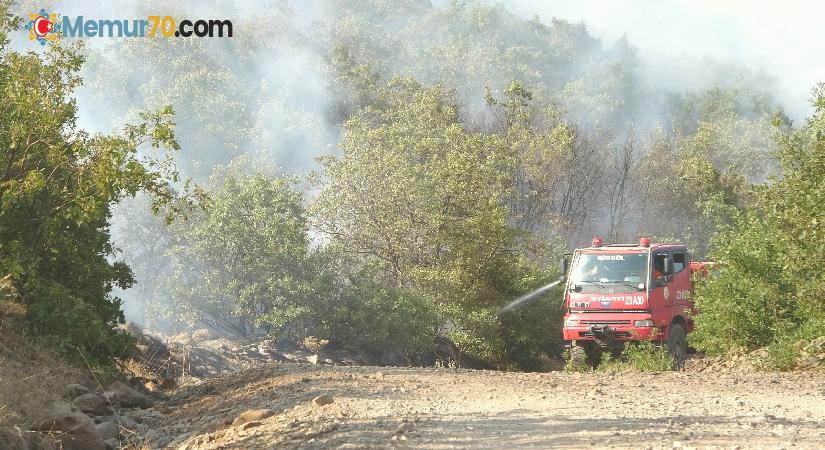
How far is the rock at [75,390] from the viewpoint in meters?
14.2

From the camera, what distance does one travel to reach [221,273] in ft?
134

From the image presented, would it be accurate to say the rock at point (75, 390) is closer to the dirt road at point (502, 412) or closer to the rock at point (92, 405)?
the rock at point (92, 405)

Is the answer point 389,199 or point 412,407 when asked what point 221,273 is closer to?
point 389,199

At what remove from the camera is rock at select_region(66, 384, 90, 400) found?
1423 centimetres

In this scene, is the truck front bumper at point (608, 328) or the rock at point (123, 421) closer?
the rock at point (123, 421)

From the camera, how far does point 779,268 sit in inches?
674

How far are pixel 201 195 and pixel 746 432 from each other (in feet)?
32.8

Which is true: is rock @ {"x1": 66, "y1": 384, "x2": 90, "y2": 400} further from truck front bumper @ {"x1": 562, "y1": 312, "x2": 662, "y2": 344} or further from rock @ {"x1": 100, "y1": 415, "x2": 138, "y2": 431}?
truck front bumper @ {"x1": 562, "y1": 312, "x2": 662, "y2": 344}

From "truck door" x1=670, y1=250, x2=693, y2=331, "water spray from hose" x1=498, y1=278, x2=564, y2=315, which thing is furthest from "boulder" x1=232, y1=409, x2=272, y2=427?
"water spray from hose" x1=498, y1=278, x2=564, y2=315

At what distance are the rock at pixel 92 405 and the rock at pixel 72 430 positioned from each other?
6.42 ft

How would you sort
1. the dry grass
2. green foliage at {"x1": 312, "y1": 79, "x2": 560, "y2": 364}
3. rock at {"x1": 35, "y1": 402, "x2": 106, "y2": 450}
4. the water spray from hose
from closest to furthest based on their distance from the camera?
rock at {"x1": 35, "y1": 402, "x2": 106, "y2": 450}
the dry grass
green foliage at {"x1": 312, "y1": 79, "x2": 560, "y2": 364}
the water spray from hose

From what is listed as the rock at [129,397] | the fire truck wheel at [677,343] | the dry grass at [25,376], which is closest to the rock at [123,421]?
the dry grass at [25,376]

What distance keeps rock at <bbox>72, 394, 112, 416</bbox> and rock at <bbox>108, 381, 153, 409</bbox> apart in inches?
31.1

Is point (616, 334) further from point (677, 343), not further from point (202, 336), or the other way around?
point (202, 336)
